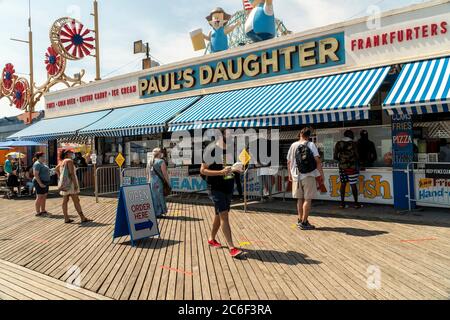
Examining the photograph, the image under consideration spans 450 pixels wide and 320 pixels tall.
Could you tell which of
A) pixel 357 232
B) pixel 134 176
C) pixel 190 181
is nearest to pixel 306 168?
pixel 357 232

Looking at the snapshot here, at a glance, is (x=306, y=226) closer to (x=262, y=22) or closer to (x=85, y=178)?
(x=262, y=22)

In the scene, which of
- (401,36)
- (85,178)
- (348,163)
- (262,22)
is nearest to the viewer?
(401,36)

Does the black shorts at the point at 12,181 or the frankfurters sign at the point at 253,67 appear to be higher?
the frankfurters sign at the point at 253,67

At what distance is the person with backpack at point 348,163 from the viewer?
877 cm

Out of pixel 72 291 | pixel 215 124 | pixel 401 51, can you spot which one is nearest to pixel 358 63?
pixel 401 51

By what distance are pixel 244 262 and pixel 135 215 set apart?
244 centimetres

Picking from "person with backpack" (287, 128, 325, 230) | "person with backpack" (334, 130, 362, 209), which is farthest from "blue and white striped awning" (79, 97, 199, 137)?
"person with backpack" (287, 128, 325, 230)

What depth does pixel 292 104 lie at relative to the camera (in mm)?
9312

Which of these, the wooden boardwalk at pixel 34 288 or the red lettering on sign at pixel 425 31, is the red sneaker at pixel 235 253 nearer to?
the wooden boardwalk at pixel 34 288

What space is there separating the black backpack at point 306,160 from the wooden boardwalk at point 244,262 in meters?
1.22

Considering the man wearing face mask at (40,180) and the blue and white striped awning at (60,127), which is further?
the blue and white striped awning at (60,127)

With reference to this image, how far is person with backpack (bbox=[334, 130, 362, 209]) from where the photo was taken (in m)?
8.77

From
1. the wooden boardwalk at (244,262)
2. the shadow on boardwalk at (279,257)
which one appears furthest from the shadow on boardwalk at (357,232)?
the shadow on boardwalk at (279,257)
